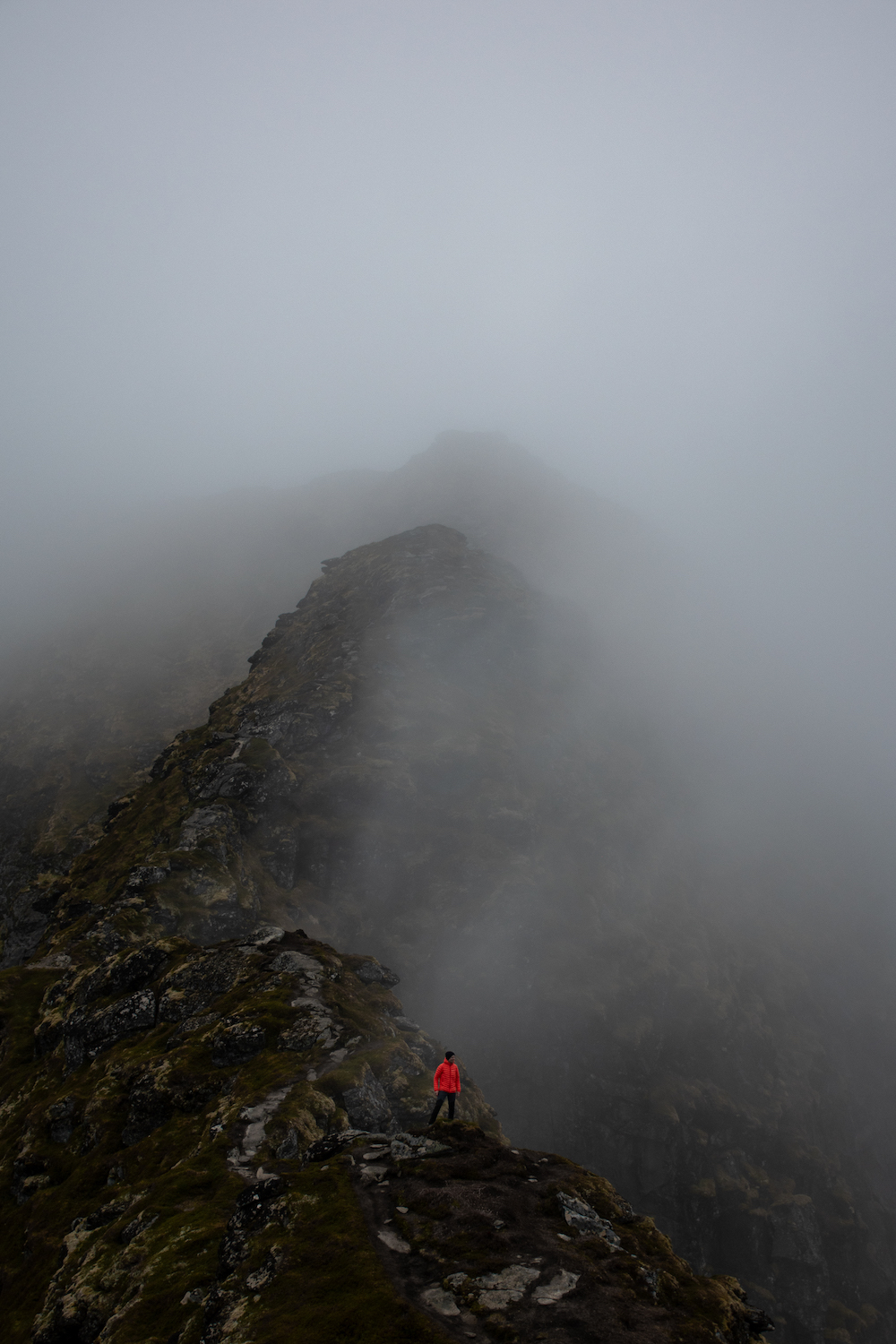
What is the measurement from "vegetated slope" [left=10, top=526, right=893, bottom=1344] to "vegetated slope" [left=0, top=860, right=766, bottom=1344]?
56.8ft

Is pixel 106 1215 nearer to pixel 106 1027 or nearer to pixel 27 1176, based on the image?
pixel 27 1176

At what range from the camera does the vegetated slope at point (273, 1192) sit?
674 inches

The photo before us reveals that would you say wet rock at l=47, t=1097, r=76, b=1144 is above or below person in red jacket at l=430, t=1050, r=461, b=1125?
below

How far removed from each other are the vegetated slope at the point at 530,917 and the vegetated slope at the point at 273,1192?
1731cm

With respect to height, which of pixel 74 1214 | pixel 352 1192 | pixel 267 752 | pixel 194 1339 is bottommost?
pixel 267 752

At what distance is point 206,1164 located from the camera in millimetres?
26703

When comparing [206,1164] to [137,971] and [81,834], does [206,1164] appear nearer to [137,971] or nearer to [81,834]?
[137,971]

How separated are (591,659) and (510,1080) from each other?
10392cm

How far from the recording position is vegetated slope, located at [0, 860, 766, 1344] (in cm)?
1712

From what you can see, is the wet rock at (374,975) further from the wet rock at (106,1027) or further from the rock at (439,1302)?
the rock at (439,1302)

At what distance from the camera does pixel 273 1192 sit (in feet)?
73.6

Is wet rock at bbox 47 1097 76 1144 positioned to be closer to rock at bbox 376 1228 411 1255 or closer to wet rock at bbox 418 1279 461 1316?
rock at bbox 376 1228 411 1255

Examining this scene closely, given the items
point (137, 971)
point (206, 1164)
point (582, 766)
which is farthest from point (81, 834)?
point (206, 1164)

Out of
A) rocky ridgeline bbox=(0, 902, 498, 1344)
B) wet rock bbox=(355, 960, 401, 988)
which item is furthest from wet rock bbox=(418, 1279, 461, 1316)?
wet rock bbox=(355, 960, 401, 988)
